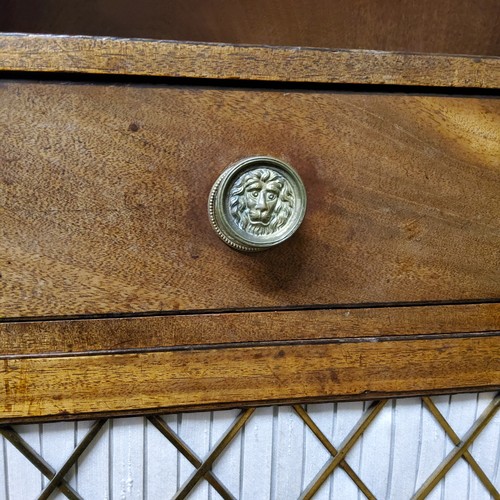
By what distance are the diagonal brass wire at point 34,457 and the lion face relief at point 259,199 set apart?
23cm

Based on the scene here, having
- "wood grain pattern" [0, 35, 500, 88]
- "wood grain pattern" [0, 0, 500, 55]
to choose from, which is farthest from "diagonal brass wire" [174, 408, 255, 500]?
"wood grain pattern" [0, 0, 500, 55]

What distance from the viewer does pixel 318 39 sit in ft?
2.38

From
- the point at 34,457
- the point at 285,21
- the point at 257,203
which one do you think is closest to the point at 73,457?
the point at 34,457

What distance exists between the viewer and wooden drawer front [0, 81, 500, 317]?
0.40 m

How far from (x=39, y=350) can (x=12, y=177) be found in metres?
0.12

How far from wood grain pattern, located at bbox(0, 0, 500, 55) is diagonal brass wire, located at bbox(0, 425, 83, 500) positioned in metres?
0.45

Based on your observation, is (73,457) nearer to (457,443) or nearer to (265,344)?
(265,344)

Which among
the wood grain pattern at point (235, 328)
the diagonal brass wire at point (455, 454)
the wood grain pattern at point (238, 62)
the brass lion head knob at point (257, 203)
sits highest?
the wood grain pattern at point (238, 62)

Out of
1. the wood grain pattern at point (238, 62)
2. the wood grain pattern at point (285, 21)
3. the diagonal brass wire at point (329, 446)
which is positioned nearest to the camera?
the wood grain pattern at point (238, 62)

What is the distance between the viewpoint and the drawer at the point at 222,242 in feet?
1.32

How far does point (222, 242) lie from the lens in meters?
0.43

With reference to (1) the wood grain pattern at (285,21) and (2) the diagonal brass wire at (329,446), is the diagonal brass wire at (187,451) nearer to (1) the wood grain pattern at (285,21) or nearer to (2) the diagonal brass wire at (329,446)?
(2) the diagonal brass wire at (329,446)

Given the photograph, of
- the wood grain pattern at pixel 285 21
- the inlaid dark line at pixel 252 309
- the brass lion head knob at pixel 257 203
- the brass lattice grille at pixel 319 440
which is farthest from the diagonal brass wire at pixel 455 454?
the wood grain pattern at pixel 285 21

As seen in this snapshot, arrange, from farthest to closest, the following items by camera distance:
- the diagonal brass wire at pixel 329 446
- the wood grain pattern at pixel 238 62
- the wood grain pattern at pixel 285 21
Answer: the wood grain pattern at pixel 285 21
the diagonal brass wire at pixel 329 446
the wood grain pattern at pixel 238 62
